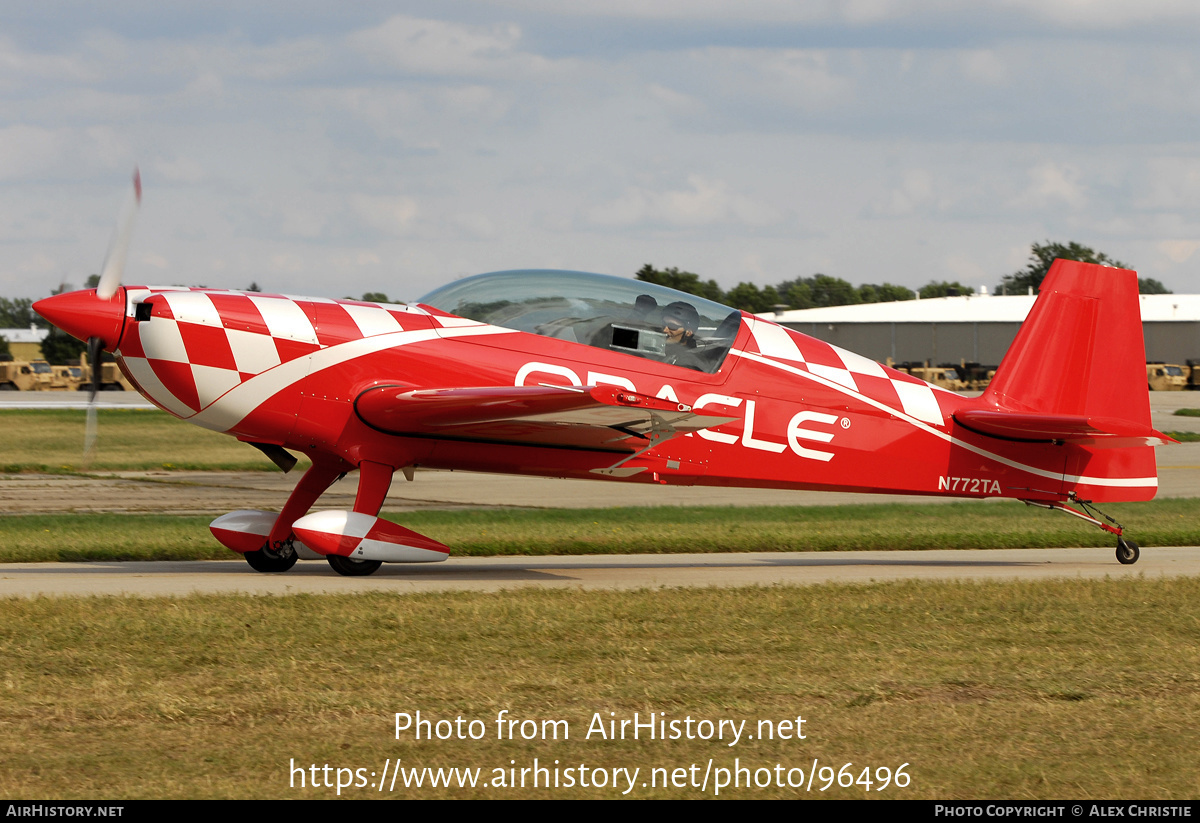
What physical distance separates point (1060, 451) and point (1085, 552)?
1.74 meters

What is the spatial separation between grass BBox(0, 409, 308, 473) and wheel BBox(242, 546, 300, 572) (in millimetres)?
13896

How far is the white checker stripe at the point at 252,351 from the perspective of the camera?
31.1 feet

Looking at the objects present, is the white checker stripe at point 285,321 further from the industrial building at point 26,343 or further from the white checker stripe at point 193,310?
the industrial building at point 26,343

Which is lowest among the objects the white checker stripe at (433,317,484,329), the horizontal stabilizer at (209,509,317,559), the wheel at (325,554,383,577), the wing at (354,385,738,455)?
the wheel at (325,554,383,577)

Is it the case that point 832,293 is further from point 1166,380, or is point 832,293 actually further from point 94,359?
point 94,359

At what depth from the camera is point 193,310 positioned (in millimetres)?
9422

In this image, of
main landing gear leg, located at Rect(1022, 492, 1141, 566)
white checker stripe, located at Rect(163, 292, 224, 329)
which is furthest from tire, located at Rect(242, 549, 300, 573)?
main landing gear leg, located at Rect(1022, 492, 1141, 566)

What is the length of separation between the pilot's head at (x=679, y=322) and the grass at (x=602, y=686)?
2525 mm

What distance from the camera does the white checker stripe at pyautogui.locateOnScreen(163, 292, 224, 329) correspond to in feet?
30.8

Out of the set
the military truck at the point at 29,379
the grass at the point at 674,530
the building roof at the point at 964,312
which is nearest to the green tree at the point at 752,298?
the building roof at the point at 964,312

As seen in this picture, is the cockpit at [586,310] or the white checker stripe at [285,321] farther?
the cockpit at [586,310]

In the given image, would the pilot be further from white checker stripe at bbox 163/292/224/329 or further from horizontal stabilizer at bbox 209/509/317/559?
white checker stripe at bbox 163/292/224/329
